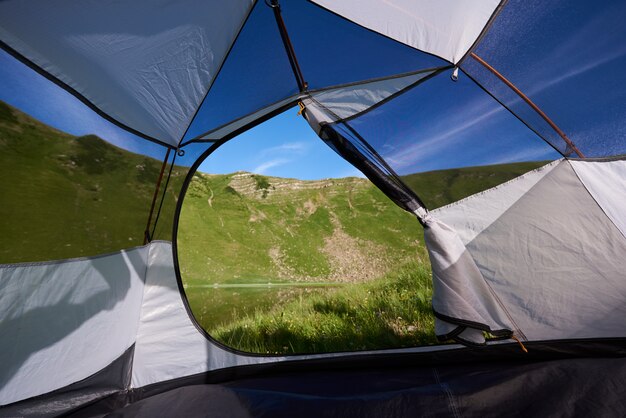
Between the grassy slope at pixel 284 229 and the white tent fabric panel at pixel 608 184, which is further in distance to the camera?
the grassy slope at pixel 284 229

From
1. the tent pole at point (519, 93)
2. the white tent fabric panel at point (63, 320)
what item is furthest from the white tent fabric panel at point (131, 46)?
the tent pole at point (519, 93)

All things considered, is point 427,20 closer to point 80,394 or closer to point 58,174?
point 58,174

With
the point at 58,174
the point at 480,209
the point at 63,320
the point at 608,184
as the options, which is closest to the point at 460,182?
the point at 480,209

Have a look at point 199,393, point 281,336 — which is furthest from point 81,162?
point 281,336

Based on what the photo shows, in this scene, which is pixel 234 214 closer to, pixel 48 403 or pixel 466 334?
pixel 48 403

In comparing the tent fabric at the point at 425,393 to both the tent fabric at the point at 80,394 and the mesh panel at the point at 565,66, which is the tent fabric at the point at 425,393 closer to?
the tent fabric at the point at 80,394

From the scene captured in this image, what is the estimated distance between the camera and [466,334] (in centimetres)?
146

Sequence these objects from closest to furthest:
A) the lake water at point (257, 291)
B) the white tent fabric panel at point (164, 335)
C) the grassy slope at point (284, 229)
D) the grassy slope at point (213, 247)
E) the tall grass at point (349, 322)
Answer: the grassy slope at point (213, 247) < the white tent fabric panel at point (164, 335) < the tall grass at point (349, 322) < the lake water at point (257, 291) < the grassy slope at point (284, 229)

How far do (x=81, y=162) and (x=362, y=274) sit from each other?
4290mm

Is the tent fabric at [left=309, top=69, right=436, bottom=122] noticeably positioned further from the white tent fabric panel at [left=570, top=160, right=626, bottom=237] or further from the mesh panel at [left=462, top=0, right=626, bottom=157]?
the white tent fabric panel at [left=570, top=160, right=626, bottom=237]

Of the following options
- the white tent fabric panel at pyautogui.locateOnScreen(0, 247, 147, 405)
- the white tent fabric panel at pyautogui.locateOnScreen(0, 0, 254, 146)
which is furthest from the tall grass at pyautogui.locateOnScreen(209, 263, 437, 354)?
the white tent fabric panel at pyautogui.locateOnScreen(0, 0, 254, 146)

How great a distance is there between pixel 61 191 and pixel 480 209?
2.02 metres

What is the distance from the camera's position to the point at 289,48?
167 centimetres

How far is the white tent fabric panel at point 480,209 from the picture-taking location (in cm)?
168
